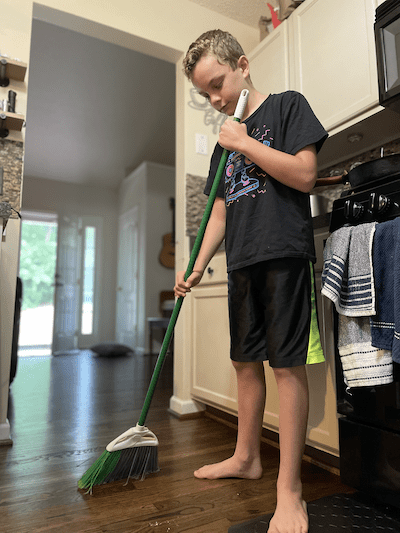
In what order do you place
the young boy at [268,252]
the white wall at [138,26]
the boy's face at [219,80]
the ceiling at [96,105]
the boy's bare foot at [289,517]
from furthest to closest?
the ceiling at [96,105] → the white wall at [138,26] → the boy's face at [219,80] → the young boy at [268,252] → the boy's bare foot at [289,517]

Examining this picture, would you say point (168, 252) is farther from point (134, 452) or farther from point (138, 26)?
point (134, 452)

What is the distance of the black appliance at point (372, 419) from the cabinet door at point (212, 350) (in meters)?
0.66

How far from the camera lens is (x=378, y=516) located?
36.1 inches

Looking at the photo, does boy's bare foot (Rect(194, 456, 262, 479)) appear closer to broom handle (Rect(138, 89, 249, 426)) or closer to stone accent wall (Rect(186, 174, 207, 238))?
broom handle (Rect(138, 89, 249, 426))

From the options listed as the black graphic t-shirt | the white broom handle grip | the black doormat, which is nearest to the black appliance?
the black doormat

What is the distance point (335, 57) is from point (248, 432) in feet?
4.83

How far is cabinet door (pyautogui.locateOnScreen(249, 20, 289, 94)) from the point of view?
1.83m

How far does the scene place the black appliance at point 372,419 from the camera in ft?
2.98

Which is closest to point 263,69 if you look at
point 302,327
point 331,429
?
point 302,327

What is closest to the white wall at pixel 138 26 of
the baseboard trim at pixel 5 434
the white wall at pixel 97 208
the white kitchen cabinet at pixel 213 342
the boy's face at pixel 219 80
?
the white kitchen cabinet at pixel 213 342

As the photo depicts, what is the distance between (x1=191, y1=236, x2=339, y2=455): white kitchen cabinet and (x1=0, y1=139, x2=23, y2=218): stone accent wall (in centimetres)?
94

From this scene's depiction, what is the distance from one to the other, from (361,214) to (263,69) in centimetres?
131

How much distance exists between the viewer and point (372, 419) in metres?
0.96

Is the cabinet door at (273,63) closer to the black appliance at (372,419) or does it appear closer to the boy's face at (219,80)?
the boy's face at (219,80)
